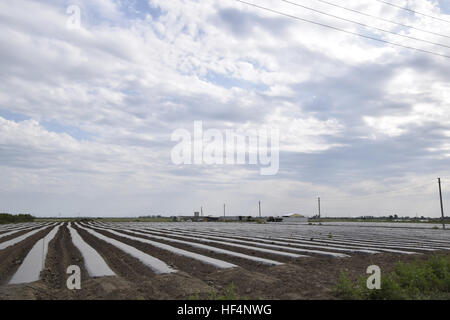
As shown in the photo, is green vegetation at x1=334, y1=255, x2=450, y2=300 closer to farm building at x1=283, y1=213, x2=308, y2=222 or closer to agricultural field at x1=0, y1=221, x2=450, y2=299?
agricultural field at x1=0, y1=221, x2=450, y2=299

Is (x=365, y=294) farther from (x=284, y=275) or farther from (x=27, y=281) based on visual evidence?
(x=27, y=281)

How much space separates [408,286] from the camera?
24.7 ft

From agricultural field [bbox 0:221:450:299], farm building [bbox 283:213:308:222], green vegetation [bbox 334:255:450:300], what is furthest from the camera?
farm building [bbox 283:213:308:222]

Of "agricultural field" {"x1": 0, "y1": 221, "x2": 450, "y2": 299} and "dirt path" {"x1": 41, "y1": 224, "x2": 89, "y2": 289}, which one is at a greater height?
"agricultural field" {"x1": 0, "y1": 221, "x2": 450, "y2": 299}

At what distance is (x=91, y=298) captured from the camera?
6.79 m

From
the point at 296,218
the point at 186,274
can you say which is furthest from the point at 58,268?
the point at 296,218

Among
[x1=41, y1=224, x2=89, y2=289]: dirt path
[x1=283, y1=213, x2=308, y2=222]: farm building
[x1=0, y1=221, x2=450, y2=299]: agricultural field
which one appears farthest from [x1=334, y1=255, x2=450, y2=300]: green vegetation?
[x1=283, y1=213, x2=308, y2=222]: farm building

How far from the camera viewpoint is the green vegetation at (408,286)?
653 cm

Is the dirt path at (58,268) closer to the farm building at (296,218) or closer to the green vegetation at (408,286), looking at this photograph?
the green vegetation at (408,286)

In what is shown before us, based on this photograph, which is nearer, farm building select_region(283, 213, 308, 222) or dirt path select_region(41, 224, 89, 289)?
dirt path select_region(41, 224, 89, 289)

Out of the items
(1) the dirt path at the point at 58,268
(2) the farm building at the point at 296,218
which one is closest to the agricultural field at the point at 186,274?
(1) the dirt path at the point at 58,268

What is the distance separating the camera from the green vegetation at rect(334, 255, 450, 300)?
6527 mm
